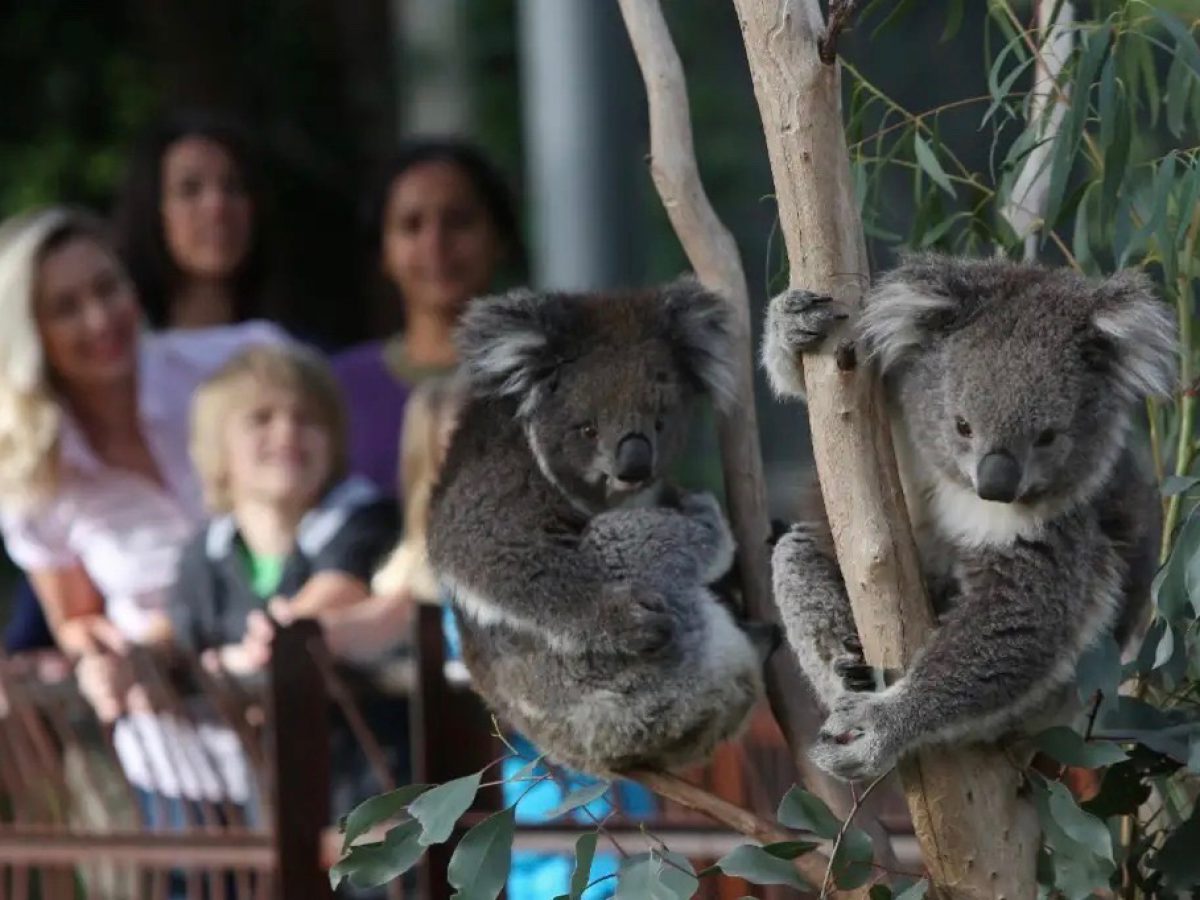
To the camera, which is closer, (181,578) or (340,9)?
(181,578)

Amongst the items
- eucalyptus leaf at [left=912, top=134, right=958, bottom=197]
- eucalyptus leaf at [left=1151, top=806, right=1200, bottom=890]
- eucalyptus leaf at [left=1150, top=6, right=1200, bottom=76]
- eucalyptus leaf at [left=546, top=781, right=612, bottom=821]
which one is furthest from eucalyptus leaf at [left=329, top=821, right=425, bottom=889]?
eucalyptus leaf at [left=1150, top=6, right=1200, bottom=76]

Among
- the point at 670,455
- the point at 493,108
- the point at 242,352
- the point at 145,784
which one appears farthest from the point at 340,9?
the point at 670,455

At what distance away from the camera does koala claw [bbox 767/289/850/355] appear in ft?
5.84

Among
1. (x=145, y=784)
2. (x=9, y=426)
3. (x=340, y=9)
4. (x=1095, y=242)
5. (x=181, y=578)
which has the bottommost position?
(x=145, y=784)

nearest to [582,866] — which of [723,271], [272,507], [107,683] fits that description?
[723,271]

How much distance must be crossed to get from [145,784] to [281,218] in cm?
349

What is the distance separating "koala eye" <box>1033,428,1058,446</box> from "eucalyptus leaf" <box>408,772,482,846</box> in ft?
1.92

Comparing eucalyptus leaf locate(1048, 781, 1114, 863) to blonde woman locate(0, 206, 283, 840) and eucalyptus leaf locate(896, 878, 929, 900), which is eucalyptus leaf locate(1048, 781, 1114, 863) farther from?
blonde woman locate(0, 206, 283, 840)

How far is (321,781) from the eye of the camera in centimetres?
279

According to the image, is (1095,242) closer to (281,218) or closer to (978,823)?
(978,823)

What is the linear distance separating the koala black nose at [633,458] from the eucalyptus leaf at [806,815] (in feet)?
A: 1.59

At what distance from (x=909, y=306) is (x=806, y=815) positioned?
46 centimetres

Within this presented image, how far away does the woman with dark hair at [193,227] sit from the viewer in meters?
3.82

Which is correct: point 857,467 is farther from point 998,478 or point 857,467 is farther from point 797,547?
point 797,547
